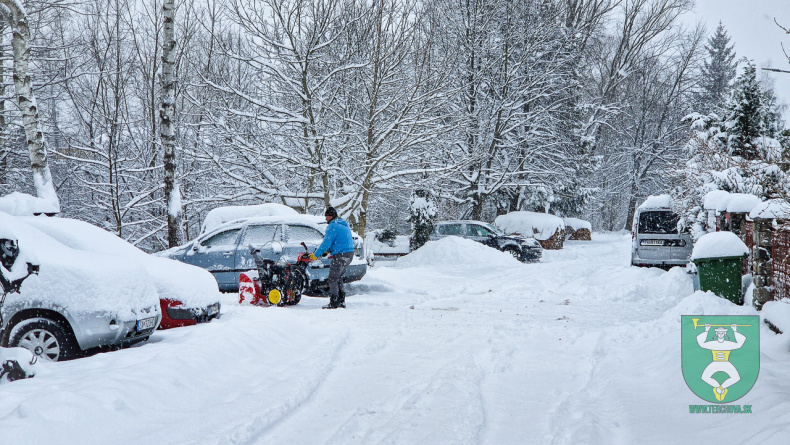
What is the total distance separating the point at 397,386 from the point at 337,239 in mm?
5023

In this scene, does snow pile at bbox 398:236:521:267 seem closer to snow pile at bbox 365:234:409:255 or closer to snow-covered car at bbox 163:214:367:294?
snow pile at bbox 365:234:409:255

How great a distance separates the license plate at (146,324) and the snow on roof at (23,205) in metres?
2.38

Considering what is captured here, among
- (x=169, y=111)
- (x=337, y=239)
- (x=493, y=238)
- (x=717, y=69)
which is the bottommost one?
(x=493, y=238)

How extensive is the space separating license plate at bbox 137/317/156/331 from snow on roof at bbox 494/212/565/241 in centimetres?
2147

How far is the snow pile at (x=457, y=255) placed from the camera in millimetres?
17938

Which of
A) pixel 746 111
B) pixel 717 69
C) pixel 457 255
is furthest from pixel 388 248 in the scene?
pixel 717 69

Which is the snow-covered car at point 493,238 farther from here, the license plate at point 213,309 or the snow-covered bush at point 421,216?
the license plate at point 213,309

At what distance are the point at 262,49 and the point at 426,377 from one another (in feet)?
37.5

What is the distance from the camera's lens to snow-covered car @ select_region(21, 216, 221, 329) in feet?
21.7

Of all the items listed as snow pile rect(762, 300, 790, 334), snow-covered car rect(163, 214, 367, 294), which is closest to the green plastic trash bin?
snow pile rect(762, 300, 790, 334)

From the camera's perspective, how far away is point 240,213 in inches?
539

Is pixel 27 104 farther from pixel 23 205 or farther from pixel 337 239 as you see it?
pixel 337 239

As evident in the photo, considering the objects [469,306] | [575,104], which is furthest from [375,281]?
[575,104]

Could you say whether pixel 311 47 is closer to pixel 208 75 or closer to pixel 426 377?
pixel 208 75
